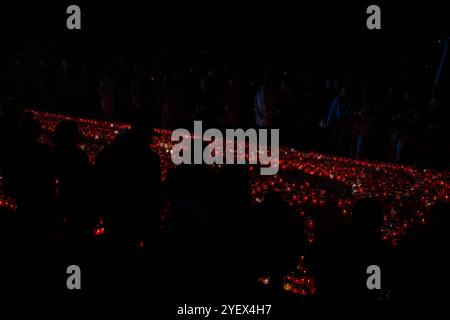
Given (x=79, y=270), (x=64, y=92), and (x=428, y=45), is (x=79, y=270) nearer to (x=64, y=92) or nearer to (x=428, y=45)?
(x=428, y=45)

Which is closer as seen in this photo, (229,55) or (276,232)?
(276,232)

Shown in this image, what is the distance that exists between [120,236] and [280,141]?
20.2 ft

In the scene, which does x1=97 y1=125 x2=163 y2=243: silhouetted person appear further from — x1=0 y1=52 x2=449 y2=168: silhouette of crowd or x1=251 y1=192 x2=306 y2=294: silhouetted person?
x1=0 y1=52 x2=449 y2=168: silhouette of crowd

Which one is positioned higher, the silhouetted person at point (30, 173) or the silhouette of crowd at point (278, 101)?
the silhouette of crowd at point (278, 101)

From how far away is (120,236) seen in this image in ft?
14.4

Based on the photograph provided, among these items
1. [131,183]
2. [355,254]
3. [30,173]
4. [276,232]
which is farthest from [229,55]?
[355,254]

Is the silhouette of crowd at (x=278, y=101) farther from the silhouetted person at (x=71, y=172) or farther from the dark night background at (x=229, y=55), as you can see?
the silhouetted person at (x=71, y=172)

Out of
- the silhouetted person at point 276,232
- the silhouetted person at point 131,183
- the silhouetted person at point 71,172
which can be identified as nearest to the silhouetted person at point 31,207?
the silhouetted person at point 71,172

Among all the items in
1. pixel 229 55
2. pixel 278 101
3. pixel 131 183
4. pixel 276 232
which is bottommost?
pixel 276 232

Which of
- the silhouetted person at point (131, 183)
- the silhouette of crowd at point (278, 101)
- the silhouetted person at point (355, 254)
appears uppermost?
the silhouette of crowd at point (278, 101)

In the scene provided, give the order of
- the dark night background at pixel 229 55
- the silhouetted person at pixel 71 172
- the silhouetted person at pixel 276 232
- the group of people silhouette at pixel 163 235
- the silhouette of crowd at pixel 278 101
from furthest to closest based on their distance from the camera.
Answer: the silhouette of crowd at pixel 278 101, the silhouetted person at pixel 71 172, the dark night background at pixel 229 55, the silhouetted person at pixel 276 232, the group of people silhouette at pixel 163 235

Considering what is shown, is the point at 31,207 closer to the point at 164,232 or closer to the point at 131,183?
the point at 131,183

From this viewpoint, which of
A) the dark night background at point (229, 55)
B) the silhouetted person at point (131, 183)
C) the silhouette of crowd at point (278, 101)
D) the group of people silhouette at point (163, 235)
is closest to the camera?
the group of people silhouette at point (163, 235)
